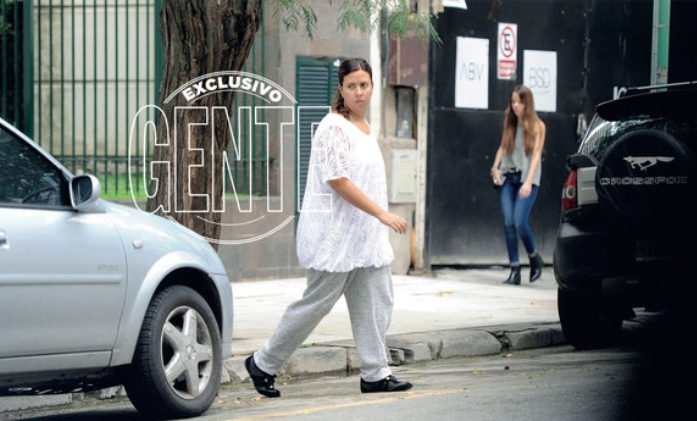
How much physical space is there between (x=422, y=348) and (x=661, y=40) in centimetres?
564

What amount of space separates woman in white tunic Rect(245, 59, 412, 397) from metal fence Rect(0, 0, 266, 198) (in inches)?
233

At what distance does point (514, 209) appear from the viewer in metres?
13.1

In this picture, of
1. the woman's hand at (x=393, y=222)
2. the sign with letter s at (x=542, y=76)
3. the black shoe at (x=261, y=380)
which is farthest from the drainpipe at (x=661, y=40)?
the black shoe at (x=261, y=380)

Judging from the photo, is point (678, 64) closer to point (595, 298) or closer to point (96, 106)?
point (96, 106)

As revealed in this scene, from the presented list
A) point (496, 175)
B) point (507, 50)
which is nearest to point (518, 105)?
→ point (496, 175)

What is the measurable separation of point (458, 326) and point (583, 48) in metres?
6.45

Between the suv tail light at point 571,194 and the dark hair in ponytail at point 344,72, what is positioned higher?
the dark hair in ponytail at point 344,72

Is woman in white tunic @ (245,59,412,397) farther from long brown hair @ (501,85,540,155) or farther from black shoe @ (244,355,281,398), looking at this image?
long brown hair @ (501,85,540,155)

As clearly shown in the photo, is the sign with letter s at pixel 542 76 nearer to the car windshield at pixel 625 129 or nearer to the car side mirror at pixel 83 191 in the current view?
the car windshield at pixel 625 129

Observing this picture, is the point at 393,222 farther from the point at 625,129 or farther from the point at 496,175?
the point at 496,175

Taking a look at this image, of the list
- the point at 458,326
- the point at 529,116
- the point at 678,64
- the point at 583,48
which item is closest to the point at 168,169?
the point at 458,326

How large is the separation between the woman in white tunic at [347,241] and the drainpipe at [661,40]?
6835mm

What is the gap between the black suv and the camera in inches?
288

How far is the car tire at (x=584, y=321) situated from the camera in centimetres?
912
